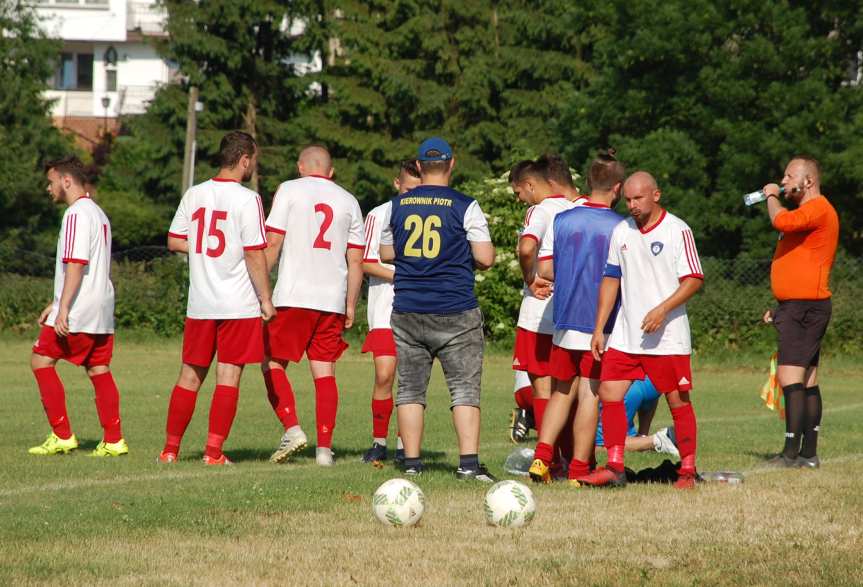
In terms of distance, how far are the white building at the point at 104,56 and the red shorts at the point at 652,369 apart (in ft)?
194

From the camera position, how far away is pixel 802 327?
34.2 ft

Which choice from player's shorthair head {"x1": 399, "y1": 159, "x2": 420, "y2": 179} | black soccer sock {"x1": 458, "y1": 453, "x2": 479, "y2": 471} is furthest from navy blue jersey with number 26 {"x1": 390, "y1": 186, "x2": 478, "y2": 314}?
player's shorthair head {"x1": 399, "y1": 159, "x2": 420, "y2": 179}

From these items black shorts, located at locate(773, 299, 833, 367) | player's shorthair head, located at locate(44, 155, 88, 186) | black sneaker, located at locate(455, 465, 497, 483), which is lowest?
black sneaker, located at locate(455, 465, 497, 483)

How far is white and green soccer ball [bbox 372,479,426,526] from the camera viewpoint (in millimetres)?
7344

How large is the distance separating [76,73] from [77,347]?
63645 mm

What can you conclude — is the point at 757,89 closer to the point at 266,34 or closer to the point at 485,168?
the point at 485,168

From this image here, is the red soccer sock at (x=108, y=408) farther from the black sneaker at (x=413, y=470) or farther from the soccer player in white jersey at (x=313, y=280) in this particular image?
the black sneaker at (x=413, y=470)

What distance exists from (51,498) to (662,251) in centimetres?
416

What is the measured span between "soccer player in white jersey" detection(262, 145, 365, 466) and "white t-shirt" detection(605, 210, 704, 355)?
238 centimetres

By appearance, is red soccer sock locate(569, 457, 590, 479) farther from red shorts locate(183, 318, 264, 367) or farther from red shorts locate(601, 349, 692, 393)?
red shorts locate(183, 318, 264, 367)

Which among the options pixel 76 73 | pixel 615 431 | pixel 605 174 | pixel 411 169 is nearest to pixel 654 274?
pixel 605 174

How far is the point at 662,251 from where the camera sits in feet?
29.4

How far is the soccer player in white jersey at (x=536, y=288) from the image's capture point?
9.62 m

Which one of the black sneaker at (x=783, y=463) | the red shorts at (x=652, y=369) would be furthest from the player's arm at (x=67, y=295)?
the black sneaker at (x=783, y=463)
